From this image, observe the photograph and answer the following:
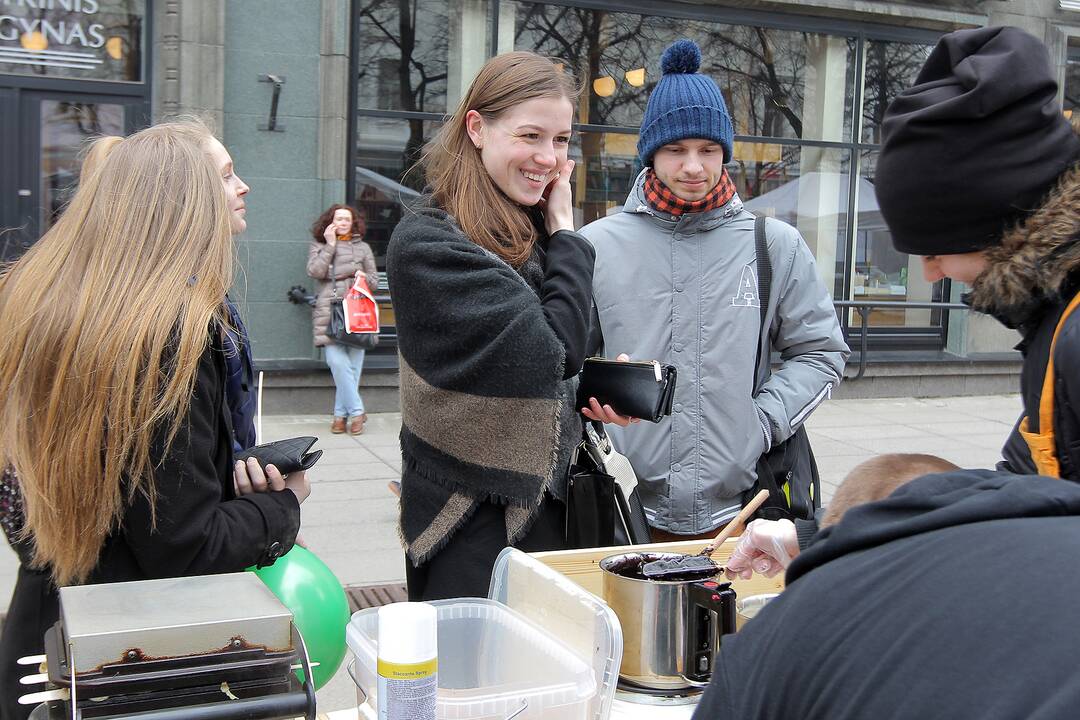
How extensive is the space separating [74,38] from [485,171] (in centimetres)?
751

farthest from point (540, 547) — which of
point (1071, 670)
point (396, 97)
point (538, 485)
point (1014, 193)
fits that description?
point (396, 97)

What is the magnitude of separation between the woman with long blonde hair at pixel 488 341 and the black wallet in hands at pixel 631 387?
7 cm

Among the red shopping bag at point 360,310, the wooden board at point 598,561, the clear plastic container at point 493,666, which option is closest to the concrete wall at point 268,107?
the red shopping bag at point 360,310

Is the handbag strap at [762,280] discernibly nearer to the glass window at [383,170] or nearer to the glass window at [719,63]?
the glass window at [383,170]

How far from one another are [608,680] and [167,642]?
0.70 m

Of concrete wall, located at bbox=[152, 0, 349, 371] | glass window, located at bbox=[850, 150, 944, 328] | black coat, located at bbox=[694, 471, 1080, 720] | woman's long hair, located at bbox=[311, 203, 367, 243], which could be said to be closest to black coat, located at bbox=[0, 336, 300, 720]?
black coat, located at bbox=[694, 471, 1080, 720]

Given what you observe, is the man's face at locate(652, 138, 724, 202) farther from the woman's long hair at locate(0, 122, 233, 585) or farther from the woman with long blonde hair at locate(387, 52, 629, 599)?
the woman's long hair at locate(0, 122, 233, 585)

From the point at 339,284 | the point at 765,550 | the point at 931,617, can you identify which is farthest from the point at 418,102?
the point at 931,617

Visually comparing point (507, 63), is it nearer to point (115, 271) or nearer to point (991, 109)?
point (115, 271)

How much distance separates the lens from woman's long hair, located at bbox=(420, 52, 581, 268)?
2.54m

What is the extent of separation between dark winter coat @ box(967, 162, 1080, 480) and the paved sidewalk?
293 centimetres

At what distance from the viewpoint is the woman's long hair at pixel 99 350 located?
2039mm

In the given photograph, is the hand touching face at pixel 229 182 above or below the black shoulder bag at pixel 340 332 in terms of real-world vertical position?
above

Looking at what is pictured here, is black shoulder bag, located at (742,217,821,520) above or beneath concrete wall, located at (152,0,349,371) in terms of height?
beneath
